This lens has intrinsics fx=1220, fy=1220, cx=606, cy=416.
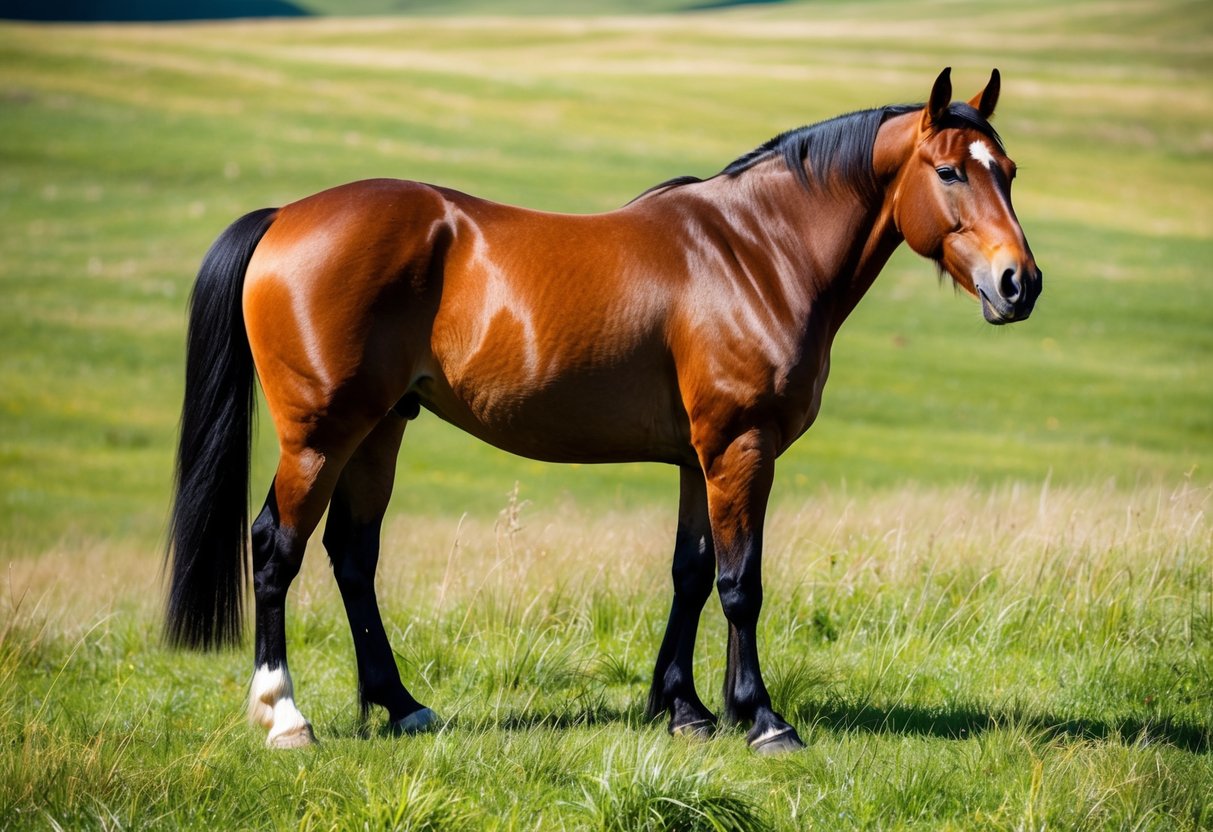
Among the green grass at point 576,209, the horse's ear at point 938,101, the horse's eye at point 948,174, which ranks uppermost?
the horse's ear at point 938,101

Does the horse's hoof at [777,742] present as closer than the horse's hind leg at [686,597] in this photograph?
Yes

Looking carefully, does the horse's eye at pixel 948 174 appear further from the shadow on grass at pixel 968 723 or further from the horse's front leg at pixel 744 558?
the shadow on grass at pixel 968 723

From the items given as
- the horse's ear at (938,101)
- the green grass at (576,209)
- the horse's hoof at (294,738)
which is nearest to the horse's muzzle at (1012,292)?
the horse's ear at (938,101)

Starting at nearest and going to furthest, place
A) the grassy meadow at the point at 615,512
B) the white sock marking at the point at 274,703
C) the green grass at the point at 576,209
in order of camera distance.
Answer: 1. the grassy meadow at the point at 615,512
2. the white sock marking at the point at 274,703
3. the green grass at the point at 576,209

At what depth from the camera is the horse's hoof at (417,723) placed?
518 centimetres

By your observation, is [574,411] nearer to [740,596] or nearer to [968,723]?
[740,596]

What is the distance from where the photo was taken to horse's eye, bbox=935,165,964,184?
16.4 ft

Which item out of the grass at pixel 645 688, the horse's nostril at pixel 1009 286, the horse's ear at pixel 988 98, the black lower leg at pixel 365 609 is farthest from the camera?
the black lower leg at pixel 365 609

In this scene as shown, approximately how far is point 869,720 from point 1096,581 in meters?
2.09

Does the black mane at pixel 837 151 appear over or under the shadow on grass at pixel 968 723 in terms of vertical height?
over

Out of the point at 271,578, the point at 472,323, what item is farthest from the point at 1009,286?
the point at 271,578

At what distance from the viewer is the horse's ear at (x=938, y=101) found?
4820 mm

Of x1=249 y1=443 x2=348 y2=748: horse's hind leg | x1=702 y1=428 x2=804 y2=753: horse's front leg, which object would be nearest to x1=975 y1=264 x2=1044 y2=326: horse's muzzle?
x1=702 y1=428 x2=804 y2=753: horse's front leg

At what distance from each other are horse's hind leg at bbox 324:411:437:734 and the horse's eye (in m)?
2.54
